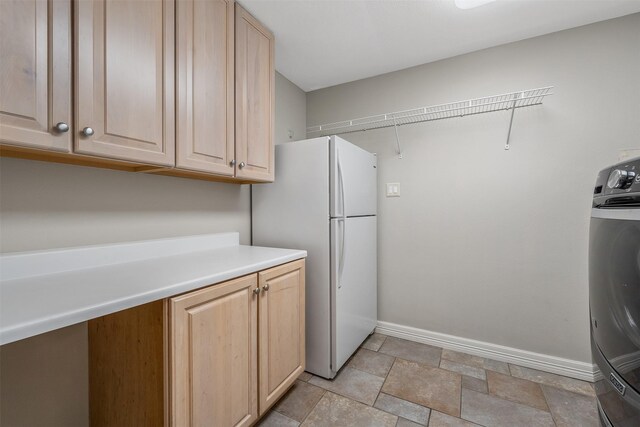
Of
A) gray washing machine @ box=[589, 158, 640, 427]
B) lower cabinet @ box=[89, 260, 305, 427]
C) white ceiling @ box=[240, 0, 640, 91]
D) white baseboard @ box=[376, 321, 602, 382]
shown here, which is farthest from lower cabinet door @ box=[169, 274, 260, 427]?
white ceiling @ box=[240, 0, 640, 91]

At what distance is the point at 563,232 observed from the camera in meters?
1.91

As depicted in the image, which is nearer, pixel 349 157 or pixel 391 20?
pixel 391 20

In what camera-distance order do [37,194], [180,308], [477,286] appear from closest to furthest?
[180,308] < [37,194] < [477,286]

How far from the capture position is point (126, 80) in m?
1.08

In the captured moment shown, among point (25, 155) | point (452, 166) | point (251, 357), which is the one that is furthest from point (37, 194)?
point (452, 166)

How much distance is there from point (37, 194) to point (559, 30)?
3.15m

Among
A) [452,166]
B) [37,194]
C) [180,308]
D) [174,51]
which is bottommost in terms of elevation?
[180,308]

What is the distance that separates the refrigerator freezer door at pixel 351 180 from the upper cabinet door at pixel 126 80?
96cm

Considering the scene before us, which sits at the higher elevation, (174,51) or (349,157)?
(174,51)

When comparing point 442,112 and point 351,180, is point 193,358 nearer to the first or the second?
point 351,180

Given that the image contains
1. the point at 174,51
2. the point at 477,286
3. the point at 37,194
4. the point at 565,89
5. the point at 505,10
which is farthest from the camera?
the point at 477,286

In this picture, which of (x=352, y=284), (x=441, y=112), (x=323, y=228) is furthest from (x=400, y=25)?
(x=352, y=284)

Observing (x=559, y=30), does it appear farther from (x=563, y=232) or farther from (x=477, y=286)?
(x=477, y=286)

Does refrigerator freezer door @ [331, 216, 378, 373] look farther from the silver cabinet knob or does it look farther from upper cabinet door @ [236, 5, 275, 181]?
the silver cabinet knob
